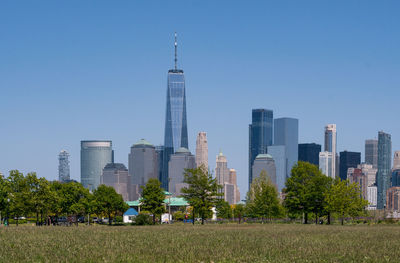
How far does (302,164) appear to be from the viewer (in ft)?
303

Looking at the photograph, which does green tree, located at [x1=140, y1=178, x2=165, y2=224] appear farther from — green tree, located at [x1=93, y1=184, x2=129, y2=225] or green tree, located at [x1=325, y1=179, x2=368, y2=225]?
green tree, located at [x1=325, y1=179, x2=368, y2=225]

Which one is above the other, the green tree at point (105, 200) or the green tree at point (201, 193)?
the green tree at point (201, 193)

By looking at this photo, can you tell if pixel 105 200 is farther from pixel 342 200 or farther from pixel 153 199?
pixel 342 200

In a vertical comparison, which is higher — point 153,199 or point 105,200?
point 153,199

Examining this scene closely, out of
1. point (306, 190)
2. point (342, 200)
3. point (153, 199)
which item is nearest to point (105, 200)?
point (153, 199)

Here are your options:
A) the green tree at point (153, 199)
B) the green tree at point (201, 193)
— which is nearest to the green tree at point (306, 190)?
the green tree at point (201, 193)

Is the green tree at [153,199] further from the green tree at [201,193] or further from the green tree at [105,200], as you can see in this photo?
the green tree at [105,200]

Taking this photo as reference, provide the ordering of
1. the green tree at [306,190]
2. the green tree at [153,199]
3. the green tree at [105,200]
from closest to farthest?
the green tree at [306,190]
the green tree at [153,199]
the green tree at [105,200]

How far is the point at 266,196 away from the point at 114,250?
82568 millimetres

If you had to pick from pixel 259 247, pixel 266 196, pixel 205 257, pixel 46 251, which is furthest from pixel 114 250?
pixel 266 196

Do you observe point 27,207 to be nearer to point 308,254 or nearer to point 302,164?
point 302,164

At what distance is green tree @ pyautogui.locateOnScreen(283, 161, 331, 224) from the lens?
8950 cm

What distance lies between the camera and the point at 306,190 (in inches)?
3531

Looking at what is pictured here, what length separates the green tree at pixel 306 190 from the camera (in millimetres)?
89500
